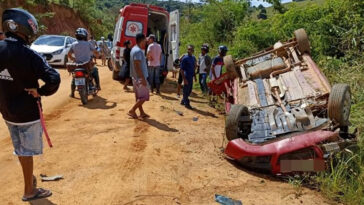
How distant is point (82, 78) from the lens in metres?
7.70

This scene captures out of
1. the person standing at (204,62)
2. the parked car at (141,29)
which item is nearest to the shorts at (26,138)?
the person standing at (204,62)

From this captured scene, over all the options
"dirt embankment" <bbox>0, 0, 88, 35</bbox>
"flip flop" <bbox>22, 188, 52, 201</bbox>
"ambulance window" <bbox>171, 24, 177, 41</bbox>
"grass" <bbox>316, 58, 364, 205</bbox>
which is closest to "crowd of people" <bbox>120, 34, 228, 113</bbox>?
"ambulance window" <bbox>171, 24, 177, 41</bbox>

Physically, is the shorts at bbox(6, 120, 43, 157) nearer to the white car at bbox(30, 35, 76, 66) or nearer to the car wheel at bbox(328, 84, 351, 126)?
the car wheel at bbox(328, 84, 351, 126)

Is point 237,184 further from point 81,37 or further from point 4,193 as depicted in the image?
point 81,37

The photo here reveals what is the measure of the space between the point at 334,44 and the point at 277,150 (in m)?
6.74

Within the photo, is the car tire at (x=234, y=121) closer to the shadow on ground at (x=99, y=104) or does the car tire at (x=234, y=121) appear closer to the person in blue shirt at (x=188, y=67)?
the person in blue shirt at (x=188, y=67)

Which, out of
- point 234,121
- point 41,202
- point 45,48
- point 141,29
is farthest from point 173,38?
point 41,202

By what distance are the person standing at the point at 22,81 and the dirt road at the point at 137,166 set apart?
66cm

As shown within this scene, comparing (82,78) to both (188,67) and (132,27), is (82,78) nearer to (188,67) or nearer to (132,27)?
(188,67)

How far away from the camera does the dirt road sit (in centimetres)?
379

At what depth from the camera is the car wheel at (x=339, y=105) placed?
447 cm

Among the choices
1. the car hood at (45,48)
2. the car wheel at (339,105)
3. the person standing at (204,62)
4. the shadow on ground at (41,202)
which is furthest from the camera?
the car hood at (45,48)

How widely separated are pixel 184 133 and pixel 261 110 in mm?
1464

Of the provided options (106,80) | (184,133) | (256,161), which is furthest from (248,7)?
(256,161)
